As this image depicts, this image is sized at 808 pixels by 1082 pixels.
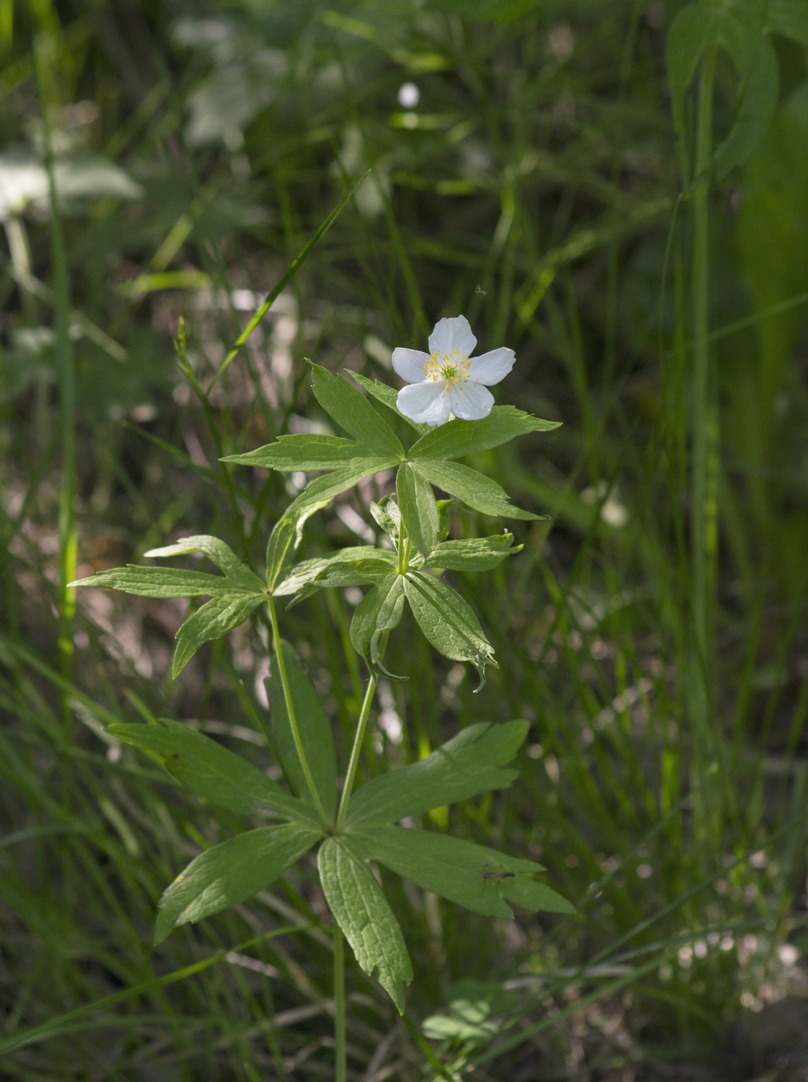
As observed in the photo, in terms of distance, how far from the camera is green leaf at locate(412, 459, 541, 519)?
0.83 meters

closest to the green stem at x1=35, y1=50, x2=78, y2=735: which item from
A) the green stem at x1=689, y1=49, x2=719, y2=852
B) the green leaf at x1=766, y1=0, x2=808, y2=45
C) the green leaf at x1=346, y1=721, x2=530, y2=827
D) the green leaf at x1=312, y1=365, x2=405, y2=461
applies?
the green leaf at x1=346, y1=721, x2=530, y2=827

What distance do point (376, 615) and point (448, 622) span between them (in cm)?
5

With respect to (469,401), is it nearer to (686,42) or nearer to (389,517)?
(389,517)

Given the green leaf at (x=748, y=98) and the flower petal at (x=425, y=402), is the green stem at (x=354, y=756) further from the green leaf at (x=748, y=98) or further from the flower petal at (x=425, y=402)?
the green leaf at (x=748, y=98)

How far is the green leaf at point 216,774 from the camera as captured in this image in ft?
3.07

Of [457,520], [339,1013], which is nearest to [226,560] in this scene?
[339,1013]

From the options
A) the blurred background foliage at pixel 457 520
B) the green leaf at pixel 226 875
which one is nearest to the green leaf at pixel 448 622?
the green leaf at pixel 226 875

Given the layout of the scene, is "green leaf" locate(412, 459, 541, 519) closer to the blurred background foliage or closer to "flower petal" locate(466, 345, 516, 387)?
"flower petal" locate(466, 345, 516, 387)

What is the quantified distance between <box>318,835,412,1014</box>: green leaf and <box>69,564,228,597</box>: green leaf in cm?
24

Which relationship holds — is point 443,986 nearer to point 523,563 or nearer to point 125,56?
point 523,563

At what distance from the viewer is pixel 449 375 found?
0.86 meters

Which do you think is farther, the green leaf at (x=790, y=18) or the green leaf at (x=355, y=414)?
the green leaf at (x=790, y=18)

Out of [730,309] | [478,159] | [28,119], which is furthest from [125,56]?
[730,309]

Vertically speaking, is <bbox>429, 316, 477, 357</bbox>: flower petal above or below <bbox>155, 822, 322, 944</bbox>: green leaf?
above
